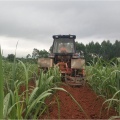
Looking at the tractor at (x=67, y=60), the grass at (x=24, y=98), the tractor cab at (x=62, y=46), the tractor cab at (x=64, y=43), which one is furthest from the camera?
the tractor cab at (x=64, y=43)

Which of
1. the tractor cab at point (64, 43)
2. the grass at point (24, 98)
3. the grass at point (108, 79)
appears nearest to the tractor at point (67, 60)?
the tractor cab at point (64, 43)

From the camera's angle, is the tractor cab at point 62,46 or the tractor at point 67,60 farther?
the tractor cab at point 62,46

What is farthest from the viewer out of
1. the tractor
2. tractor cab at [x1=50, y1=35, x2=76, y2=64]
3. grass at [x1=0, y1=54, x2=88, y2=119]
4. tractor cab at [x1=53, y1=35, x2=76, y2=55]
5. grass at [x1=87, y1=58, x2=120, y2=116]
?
tractor cab at [x1=53, y1=35, x2=76, y2=55]

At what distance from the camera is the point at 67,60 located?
28.8 ft

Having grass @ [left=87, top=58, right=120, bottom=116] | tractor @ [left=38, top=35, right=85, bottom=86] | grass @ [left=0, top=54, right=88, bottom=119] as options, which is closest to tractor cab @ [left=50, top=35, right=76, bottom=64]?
tractor @ [left=38, top=35, right=85, bottom=86]

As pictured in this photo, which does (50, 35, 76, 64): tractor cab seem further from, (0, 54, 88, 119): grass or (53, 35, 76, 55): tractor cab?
(0, 54, 88, 119): grass

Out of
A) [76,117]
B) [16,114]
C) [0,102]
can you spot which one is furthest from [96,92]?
[0,102]

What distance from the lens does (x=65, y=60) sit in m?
8.80

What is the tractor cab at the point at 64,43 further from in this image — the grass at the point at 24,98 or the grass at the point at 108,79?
the grass at the point at 24,98

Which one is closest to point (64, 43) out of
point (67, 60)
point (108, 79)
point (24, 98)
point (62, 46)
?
point (62, 46)

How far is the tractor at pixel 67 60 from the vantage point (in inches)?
289

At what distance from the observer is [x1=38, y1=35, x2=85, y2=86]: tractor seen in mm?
7332

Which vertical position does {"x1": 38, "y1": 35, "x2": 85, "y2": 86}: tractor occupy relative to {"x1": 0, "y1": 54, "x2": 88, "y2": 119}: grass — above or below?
above

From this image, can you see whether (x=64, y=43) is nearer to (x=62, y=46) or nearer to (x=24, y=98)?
(x=62, y=46)
